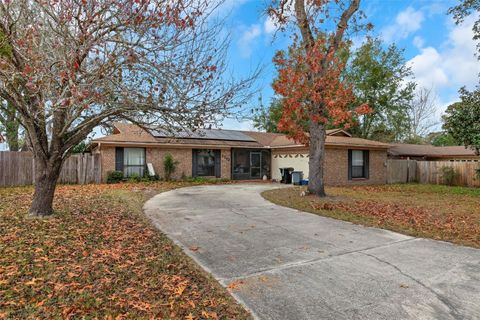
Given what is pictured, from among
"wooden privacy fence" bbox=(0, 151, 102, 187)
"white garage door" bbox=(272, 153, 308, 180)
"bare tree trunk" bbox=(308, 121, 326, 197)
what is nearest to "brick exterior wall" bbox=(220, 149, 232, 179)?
"white garage door" bbox=(272, 153, 308, 180)

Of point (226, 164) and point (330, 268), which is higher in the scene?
point (226, 164)

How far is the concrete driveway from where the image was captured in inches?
118

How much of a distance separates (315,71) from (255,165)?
10561mm

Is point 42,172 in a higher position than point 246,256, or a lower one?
higher

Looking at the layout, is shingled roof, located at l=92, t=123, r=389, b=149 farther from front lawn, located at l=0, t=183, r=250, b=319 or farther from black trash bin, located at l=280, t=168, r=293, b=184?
front lawn, located at l=0, t=183, r=250, b=319

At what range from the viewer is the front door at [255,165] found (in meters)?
20.2

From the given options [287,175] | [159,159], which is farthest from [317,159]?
[159,159]

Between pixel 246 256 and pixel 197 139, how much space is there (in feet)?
46.5

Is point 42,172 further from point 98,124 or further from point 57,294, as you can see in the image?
point 57,294

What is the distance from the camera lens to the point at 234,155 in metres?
19.7

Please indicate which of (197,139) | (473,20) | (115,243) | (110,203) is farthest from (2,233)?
(473,20)

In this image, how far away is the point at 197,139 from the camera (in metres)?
18.2

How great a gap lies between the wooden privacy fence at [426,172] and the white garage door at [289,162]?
646 centimetres

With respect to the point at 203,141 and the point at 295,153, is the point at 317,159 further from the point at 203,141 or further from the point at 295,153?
the point at 203,141
